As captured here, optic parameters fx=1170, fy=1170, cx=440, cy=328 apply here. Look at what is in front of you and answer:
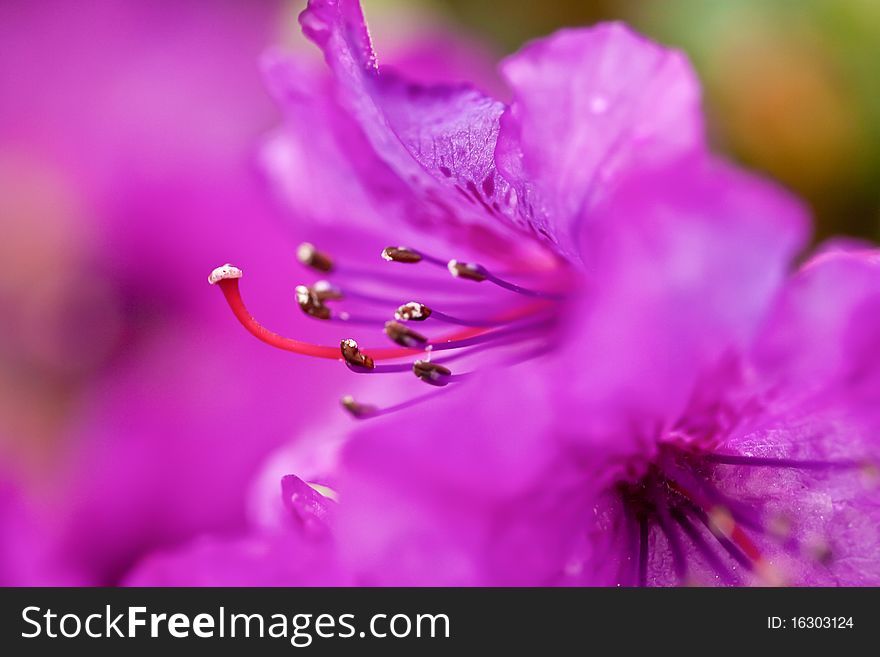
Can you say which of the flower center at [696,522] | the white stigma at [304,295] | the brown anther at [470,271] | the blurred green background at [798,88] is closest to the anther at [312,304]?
the white stigma at [304,295]

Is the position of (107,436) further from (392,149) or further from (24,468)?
(392,149)

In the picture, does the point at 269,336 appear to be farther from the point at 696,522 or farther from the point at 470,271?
the point at 696,522

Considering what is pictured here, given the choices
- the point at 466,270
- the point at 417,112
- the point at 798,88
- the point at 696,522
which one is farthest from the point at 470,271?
the point at 798,88

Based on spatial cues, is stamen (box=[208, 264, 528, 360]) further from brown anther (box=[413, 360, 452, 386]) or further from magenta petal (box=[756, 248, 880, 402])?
magenta petal (box=[756, 248, 880, 402])

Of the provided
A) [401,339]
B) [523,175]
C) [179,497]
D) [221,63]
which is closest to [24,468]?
[179,497]

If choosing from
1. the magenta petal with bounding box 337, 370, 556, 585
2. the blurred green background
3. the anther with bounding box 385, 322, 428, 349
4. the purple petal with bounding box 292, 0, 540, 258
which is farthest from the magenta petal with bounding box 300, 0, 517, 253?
the blurred green background

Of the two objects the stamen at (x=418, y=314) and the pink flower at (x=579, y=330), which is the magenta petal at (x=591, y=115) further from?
the stamen at (x=418, y=314)
